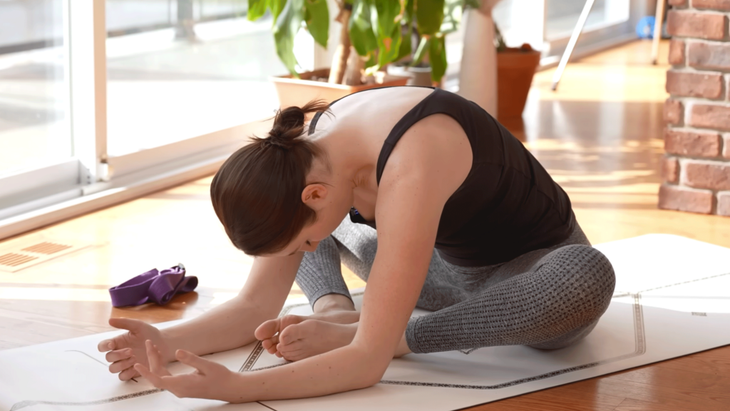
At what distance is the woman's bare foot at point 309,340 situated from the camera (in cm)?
131

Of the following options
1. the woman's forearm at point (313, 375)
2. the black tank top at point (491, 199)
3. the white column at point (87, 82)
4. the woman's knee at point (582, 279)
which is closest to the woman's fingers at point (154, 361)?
the woman's forearm at point (313, 375)

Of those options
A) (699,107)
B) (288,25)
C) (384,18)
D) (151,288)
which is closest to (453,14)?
(384,18)

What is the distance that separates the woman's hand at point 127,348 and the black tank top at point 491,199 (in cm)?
37

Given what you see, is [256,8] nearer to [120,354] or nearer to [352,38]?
[352,38]

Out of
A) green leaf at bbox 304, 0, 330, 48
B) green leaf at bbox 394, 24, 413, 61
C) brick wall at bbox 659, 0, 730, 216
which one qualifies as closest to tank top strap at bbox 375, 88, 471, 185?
brick wall at bbox 659, 0, 730, 216

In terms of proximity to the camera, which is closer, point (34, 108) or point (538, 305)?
point (538, 305)

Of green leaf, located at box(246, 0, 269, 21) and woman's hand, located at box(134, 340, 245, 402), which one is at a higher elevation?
green leaf, located at box(246, 0, 269, 21)

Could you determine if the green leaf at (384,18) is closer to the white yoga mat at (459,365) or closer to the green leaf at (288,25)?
the green leaf at (288,25)

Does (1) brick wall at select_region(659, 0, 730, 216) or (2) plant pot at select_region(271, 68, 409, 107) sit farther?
(2) plant pot at select_region(271, 68, 409, 107)

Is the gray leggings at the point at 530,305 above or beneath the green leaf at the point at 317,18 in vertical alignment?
beneath

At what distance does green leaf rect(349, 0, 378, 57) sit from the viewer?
267 centimetres

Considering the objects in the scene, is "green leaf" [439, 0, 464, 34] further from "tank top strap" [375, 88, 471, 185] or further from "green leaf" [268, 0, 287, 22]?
"tank top strap" [375, 88, 471, 185]

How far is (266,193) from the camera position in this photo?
111cm

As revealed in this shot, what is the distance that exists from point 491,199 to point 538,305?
17 centimetres
